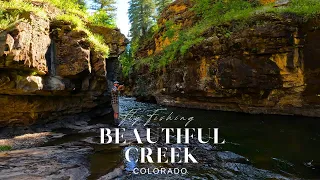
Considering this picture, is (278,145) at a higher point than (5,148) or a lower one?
lower

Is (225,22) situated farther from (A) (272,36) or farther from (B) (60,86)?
(B) (60,86)

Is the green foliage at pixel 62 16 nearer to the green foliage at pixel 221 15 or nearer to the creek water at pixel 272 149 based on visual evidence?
the creek water at pixel 272 149

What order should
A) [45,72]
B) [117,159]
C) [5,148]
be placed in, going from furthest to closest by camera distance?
[45,72]
[5,148]
[117,159]

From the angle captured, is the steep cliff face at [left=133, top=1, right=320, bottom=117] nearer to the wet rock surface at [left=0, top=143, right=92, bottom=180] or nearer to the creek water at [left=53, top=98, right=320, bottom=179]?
the creek water at [left=53, top=98, right=320, bottom=179]

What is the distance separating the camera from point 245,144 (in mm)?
10164

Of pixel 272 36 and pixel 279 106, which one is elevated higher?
pixel 272 36

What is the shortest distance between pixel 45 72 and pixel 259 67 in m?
16.1

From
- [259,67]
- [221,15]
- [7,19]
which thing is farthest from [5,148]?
[221,15]

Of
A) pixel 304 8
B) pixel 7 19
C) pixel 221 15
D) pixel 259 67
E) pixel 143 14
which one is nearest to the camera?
pixel 7 19

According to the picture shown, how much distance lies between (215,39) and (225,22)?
213cm

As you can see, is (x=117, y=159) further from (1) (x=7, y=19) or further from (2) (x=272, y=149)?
(1) (x=7, y=19)

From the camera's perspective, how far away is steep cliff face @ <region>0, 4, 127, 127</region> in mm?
10102

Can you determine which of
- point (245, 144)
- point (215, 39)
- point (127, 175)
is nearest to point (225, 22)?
point (215, 39)

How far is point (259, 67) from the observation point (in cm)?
1941
